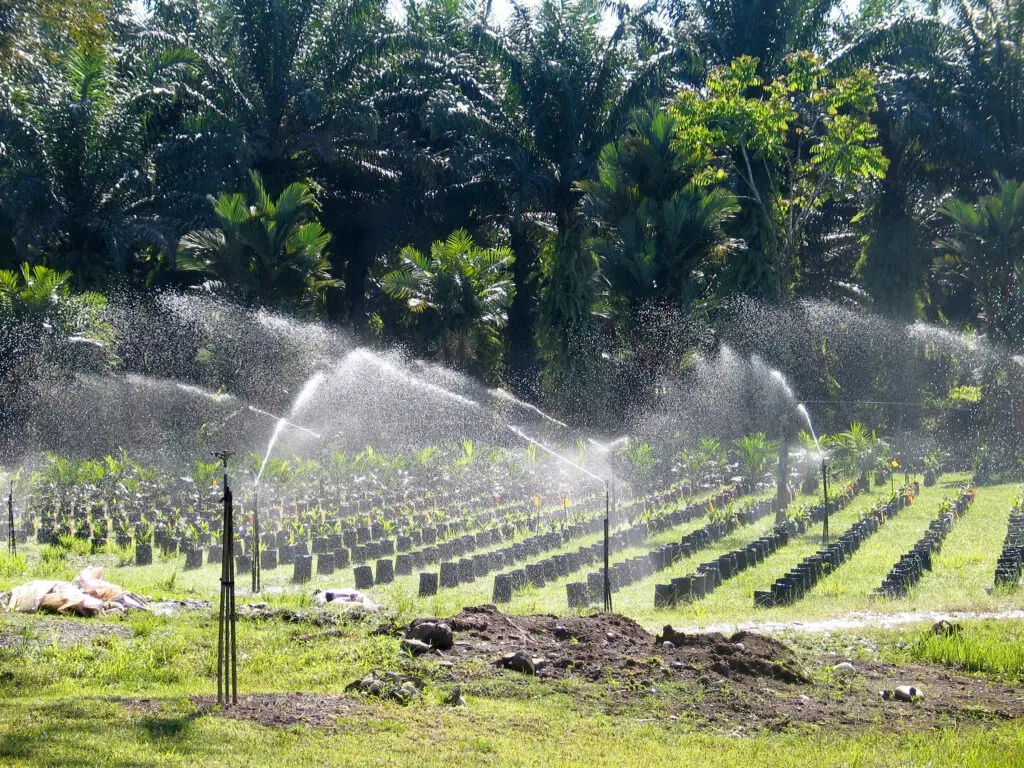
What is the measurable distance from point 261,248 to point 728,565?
1746 centimetres

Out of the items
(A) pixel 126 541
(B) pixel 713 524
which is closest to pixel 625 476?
(B) pixel 713 524

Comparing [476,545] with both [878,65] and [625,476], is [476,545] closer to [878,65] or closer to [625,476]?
[625,476]

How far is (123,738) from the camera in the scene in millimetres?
6824

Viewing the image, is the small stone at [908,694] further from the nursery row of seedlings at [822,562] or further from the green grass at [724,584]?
the nursery row of seedlings at [822,562]

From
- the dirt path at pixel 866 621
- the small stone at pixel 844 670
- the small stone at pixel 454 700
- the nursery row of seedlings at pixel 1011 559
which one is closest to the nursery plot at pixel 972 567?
the nursery row of seedlings at pixel 1011 559

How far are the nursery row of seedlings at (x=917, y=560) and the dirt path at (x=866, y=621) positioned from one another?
136 cm

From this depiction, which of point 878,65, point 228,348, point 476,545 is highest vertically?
point 878,65

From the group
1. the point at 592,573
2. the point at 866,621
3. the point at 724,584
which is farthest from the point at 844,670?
the point at 724,584

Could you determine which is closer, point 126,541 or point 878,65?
point 126,541

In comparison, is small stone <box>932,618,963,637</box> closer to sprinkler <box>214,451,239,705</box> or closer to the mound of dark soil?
the mound of dark soil

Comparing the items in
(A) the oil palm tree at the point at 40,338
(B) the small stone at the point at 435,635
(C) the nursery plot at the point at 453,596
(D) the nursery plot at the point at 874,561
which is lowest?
(C) the nursery plot at the point at 453,596

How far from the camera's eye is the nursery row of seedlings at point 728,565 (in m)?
13.0

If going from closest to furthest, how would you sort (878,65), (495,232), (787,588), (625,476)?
(787,588), (625,476), (878,65), (495,232)

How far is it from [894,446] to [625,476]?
8209 mm
